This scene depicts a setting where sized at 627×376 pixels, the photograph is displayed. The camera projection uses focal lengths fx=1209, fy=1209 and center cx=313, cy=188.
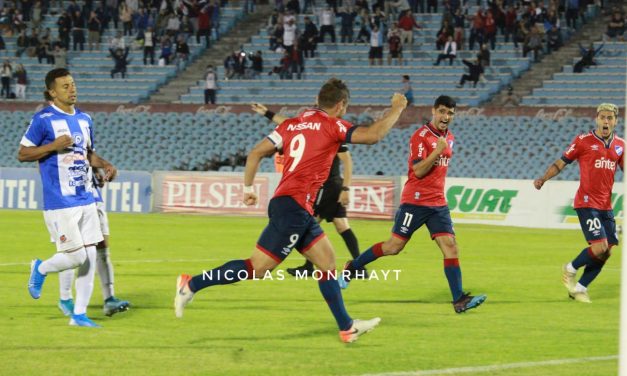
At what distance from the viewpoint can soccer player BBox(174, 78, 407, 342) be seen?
9.72 metres

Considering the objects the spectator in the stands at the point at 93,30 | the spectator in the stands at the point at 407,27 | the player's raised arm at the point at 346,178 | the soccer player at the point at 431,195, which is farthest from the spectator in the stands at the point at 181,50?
the soccer player at the point at 431,195

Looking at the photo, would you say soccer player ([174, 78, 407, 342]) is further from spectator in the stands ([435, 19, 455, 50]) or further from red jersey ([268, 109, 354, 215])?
spectator in the stands ([435, 19, 455, 50])

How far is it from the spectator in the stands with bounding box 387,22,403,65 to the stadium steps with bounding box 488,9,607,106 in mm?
3800

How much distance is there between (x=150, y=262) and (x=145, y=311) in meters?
5.69

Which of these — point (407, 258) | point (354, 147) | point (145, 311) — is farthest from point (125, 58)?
point (145, 311)

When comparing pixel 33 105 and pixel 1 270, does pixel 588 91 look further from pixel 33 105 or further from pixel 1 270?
pixel 1 270

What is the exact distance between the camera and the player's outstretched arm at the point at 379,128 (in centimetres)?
931

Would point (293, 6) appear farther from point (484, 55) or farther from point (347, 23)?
point (484, 55)

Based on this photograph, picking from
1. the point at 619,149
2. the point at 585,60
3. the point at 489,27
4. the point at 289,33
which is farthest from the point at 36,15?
the point at 619,149

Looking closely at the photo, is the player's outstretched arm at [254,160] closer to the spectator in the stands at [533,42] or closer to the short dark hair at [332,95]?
the short dark hair at [332,95]

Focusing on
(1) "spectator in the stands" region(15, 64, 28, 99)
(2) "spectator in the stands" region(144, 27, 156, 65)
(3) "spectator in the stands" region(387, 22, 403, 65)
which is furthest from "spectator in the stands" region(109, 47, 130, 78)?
(3) "spectator in the stands" region(387, 22, 403, 65)

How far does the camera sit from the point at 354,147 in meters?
36.3

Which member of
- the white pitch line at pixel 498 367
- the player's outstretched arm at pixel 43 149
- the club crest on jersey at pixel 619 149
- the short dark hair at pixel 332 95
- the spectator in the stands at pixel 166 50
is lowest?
the white pitch line at pixel 498 367

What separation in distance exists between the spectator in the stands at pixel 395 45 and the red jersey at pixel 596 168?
25.3 meters
